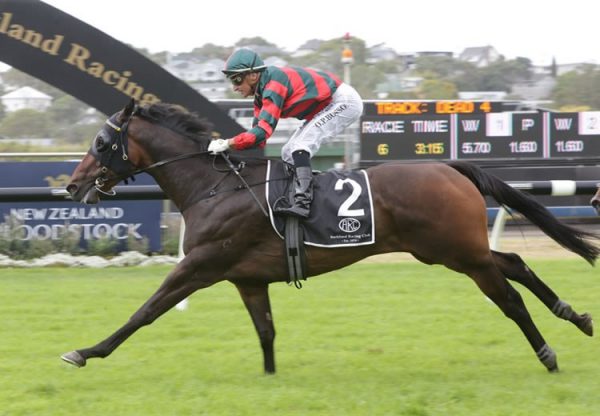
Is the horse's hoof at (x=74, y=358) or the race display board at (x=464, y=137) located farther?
the race display board at (x=464, y=137)

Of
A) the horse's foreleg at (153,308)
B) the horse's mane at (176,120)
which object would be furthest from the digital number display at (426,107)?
the horse's foreleg at (153,308)

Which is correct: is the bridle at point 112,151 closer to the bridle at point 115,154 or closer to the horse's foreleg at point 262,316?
the bridle at point 115,154

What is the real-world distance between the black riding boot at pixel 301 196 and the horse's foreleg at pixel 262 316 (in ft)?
1.63

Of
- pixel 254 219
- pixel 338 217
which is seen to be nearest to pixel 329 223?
pixel 338 217

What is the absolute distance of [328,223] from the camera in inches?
217

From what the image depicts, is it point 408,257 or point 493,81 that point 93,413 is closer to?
point 408,257

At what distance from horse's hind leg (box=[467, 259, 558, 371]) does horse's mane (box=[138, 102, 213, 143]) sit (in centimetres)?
179

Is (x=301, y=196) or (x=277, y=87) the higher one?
(x=277, y=87)

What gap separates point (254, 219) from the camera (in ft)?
18.2

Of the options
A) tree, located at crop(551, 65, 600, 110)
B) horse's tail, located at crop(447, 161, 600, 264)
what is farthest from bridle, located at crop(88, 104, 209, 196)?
tree, located at crop(551, 65, 600, 110)

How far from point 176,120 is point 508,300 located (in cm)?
221

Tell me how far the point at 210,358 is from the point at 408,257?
5.17 meters

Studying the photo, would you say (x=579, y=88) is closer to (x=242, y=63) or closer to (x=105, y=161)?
(x=242, y=63)

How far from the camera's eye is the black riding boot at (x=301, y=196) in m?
5.45
